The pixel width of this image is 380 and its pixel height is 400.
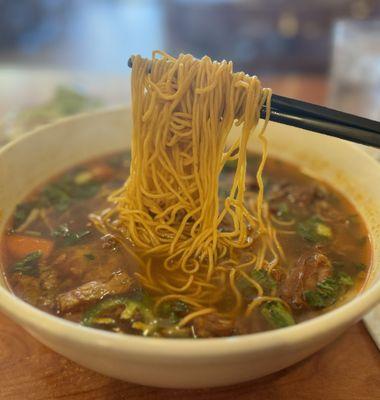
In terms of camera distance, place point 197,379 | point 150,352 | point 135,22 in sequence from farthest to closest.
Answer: point 135,22
point 197,379
point 150,352

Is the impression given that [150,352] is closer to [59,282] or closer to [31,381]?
[31,381]

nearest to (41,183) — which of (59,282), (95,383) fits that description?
(59,282)

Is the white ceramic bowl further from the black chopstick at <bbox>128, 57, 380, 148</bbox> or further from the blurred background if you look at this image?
the blurred background

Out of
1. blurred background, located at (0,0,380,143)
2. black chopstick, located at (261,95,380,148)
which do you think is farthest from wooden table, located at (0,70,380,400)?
blurred background, located at (0,0,380,143)

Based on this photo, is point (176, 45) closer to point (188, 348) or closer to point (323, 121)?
point (323, 121)

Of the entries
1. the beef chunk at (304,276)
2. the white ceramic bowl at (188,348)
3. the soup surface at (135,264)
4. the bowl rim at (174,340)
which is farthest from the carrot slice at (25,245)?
the beef chunk at (304,276)

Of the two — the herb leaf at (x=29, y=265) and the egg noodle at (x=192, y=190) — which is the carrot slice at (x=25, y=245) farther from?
the egg noodle at (x=192, y=190)

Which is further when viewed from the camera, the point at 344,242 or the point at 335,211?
the point at 335,211

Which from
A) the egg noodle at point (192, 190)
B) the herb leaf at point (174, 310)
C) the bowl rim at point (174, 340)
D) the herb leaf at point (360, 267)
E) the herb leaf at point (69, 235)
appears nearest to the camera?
the bowl rim at point (174, 340)
